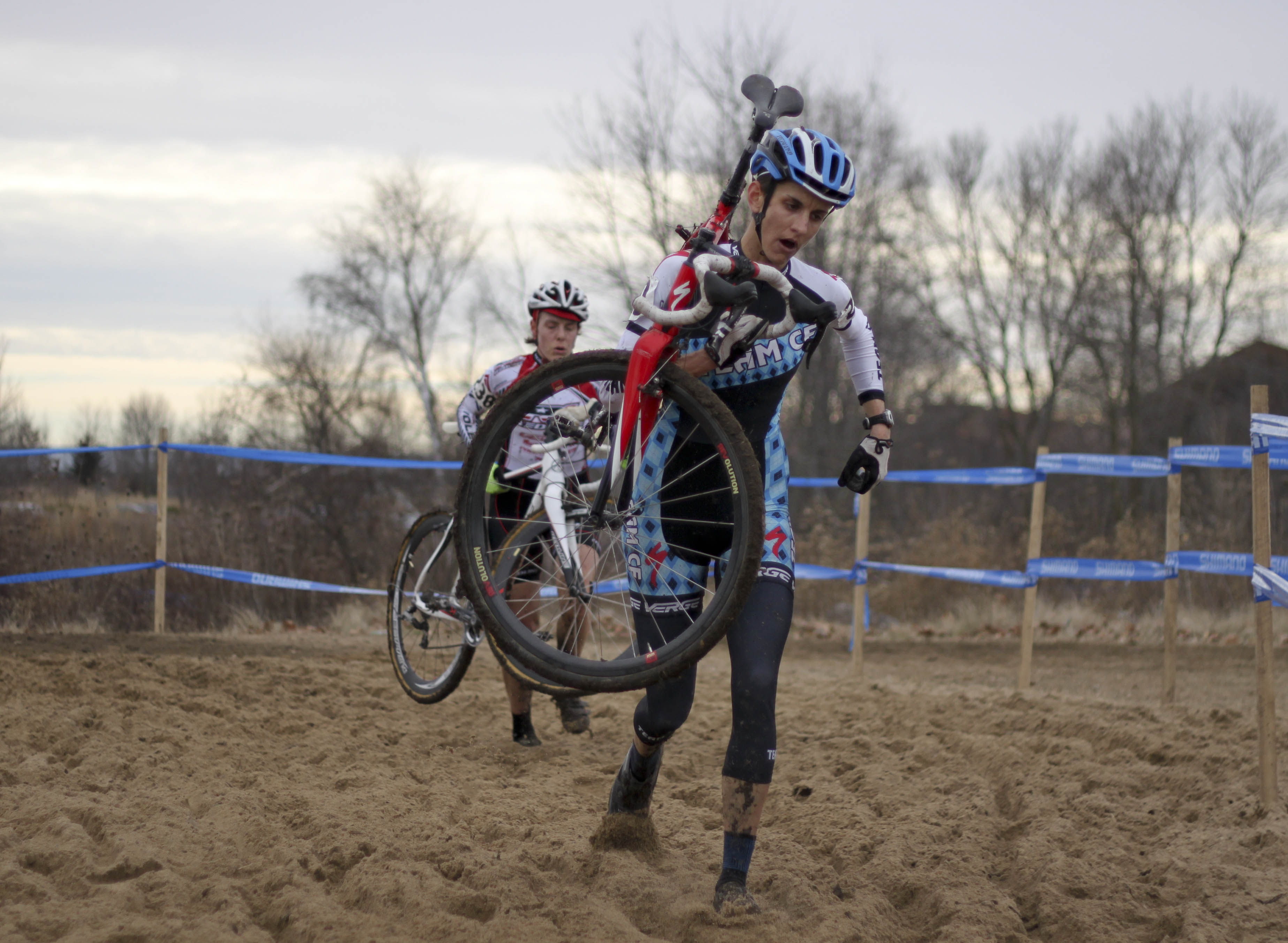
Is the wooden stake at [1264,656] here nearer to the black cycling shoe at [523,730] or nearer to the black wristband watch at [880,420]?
the black wristband watch at [880,420]

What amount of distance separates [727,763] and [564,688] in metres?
0.58

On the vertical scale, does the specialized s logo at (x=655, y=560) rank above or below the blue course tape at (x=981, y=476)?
below

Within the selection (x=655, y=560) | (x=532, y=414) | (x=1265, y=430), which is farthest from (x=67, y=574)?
(x=1265, y=430)

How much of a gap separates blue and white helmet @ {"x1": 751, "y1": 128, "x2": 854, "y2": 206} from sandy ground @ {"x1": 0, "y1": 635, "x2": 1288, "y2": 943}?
7.07 feet

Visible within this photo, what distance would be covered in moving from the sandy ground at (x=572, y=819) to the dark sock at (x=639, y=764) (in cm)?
28

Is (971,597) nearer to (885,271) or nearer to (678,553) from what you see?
(885,271)

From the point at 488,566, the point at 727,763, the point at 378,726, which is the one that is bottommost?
the point at 378,726

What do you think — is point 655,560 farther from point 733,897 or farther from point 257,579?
point 257,579

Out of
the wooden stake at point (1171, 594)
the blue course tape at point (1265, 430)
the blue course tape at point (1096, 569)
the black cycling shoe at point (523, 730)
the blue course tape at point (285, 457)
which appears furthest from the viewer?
the blue course tape at point (285, 457)

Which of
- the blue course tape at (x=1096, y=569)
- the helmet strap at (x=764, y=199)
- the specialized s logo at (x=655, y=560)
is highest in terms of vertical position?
the helmet strap at (x=764, y=199)

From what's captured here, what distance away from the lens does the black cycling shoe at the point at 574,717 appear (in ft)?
19.4

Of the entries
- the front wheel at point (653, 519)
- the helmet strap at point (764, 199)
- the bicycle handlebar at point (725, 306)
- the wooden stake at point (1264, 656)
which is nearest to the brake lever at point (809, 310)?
the bicycle handlebar at point (725, 306)

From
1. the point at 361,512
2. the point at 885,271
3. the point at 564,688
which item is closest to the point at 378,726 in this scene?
the point at 564,688

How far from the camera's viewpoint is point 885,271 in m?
22.6
